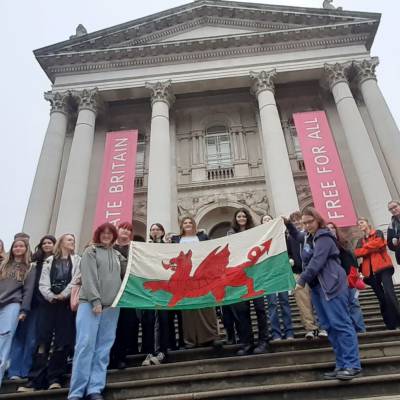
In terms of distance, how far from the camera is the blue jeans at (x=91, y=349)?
377 cm

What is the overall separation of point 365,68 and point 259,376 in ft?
49.9

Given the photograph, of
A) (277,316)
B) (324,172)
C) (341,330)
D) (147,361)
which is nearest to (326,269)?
(341,330)

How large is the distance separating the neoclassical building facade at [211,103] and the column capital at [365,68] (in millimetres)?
42

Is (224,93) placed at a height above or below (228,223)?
above

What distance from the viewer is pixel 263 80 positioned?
53.1 feet

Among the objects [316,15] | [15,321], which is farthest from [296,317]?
[316,15]

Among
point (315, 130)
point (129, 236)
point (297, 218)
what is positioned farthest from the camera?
point (315, 130)

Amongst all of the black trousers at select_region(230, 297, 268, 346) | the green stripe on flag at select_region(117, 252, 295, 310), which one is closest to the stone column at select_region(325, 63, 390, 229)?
the green stripe on flag at select_region(117, 252, 295, 310)

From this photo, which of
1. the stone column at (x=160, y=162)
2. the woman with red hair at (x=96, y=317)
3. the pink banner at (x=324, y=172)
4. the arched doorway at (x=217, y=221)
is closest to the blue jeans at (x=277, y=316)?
the woman with red hair at (x=96, y=317)

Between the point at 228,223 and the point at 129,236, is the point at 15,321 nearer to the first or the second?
the point at 129,236

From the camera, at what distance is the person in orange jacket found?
217 inches

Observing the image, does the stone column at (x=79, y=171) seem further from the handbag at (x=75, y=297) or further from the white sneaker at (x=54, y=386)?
the white sneaker at (x=54, y=386)

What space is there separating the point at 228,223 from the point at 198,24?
31.4 ft

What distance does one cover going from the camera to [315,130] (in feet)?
45.2
